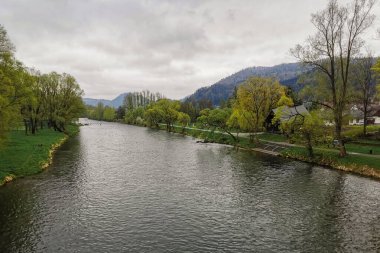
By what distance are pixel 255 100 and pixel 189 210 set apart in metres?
51.3

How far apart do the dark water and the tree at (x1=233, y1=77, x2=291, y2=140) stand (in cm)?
2956

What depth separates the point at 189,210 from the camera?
90.9 ft

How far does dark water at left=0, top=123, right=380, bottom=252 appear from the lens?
21.2 m

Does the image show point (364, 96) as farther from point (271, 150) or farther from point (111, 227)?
point (111, 227)

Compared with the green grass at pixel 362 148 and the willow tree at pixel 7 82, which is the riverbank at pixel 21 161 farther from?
the green grass at pixel 362 148

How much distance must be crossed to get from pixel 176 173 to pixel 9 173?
22.0 m

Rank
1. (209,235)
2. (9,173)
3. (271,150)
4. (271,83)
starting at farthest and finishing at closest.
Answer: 1. (271,83)
2. (271,150)
3. (9,173)
4. (209,235)

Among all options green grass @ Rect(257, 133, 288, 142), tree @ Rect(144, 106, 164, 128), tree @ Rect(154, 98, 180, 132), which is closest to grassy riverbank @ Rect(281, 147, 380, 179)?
green grass @ Rect(257, 133, 288, 142)

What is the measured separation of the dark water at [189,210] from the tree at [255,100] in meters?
29.6

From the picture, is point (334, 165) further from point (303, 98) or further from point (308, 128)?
point (303, 98)

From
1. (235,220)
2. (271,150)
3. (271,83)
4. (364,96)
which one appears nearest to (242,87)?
(271,83)

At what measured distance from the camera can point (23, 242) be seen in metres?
21.0

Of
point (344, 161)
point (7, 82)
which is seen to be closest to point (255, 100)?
point (344, 161)

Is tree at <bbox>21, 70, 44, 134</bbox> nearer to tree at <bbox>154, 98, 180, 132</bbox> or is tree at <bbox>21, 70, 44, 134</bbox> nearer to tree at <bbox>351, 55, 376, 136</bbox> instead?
tree at <bbox>154, 98, 180, 132</bbox>
